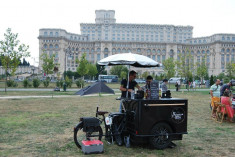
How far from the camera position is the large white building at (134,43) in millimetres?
135000

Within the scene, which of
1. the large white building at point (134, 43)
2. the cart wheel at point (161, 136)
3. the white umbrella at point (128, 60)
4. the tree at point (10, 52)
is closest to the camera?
the cart wheel at point (161, 136)

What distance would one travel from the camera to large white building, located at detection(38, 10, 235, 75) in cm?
13500

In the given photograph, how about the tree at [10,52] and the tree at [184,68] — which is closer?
the tree at [10,52]

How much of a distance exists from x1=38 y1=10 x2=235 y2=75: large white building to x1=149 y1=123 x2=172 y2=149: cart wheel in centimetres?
12912

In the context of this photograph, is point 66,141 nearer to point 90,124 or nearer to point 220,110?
point 90,124

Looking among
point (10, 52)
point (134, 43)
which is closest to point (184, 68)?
point (10, 52)

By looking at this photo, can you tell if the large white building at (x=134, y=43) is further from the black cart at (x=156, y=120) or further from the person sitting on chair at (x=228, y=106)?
the black cart at (x=156, y=120)

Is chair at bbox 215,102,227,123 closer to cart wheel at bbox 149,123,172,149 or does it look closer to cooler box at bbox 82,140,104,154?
cart wheel at bbox 149,123,172,149

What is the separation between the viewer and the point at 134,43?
14225 cm

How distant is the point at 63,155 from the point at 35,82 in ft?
122

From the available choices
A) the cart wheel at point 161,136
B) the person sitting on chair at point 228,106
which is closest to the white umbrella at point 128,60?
the cart wheel at point 161,136

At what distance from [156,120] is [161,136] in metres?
0.61

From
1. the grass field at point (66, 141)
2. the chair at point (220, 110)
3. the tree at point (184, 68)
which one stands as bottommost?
the grass field at point (66, 141)

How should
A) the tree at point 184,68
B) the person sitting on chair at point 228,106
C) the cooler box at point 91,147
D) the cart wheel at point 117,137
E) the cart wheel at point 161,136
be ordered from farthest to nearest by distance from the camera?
the tree at point 184,68, the person sitting on chair at point 228,106, the cart wheel at point 117,137, the cart wheel at point 161,136, the cooler box at point 91,147
